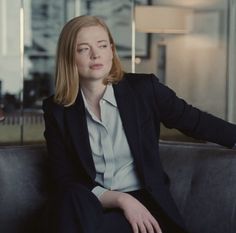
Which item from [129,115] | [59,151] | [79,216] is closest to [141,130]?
[129,115]

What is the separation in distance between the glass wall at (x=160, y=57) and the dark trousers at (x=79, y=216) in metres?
3.87

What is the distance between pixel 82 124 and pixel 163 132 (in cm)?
349

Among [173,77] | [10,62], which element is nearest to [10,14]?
[10,62]

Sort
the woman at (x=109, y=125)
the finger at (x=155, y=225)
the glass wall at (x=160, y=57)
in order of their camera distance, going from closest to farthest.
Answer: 1. the finger at (x=155, y=225)
2. the woman at (x=109, y=125)
3. the glass wall at (x=160, y=57)

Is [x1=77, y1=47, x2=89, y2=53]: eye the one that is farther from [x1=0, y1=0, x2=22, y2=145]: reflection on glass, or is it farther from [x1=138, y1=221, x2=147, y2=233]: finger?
[x1=0, y1=0, x2=22, y2=145]: reflection on glass

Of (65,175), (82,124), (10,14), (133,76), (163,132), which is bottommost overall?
(163,132)

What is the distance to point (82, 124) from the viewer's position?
6.20ft

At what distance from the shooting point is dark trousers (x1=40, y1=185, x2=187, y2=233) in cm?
162

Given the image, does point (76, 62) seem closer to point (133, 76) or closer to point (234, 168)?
point (133, 76)

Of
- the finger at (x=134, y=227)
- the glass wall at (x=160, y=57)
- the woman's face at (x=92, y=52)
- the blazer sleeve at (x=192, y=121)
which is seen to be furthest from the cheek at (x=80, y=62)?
the glass wall at (x=160, y=57)

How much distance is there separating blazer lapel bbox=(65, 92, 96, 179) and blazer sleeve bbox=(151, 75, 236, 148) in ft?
0.78

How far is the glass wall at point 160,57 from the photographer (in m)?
5.67

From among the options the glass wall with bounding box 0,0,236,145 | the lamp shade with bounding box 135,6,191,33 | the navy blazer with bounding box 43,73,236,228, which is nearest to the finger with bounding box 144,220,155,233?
the navy blazer with bounding box 43,73,236,228

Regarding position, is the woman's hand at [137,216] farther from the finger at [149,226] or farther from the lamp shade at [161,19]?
the lamp shade at [161,19]
